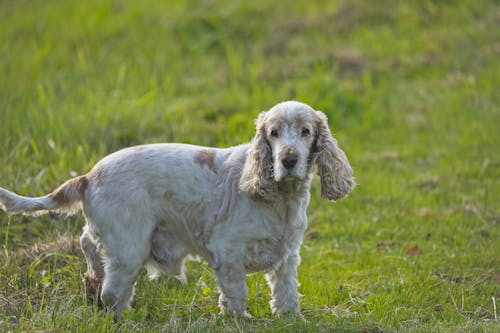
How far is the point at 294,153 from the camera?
531 cm

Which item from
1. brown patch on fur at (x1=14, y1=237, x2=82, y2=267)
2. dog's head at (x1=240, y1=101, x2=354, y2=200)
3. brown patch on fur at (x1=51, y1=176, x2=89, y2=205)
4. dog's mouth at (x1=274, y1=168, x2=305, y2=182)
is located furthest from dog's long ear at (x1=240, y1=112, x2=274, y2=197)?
brown patch on fur at (x1=14, y1=237, x2=82, y2=267)

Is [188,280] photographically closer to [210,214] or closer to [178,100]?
[210,214]

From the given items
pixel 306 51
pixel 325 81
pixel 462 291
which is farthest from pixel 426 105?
pixel 462 291

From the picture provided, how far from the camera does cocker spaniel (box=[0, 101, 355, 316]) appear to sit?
5.55 metres

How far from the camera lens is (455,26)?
14125 mm

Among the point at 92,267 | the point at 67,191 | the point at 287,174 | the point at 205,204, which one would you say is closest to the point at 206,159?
the point at 205,204

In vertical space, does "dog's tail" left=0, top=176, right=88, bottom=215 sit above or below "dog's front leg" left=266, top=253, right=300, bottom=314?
above

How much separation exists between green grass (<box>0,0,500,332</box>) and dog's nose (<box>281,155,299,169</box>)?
1.08 metres

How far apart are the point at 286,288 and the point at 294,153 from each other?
1.15m

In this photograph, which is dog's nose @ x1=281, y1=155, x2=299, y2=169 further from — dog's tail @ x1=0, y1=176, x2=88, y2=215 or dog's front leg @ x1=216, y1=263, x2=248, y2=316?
dog's tail @ x1=0, y1=176, x2=88, y2=215

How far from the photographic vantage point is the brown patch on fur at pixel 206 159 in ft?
19.0

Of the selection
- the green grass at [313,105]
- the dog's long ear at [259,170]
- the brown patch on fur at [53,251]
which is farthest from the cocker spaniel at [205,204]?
the brown patch on fur at [53,251]

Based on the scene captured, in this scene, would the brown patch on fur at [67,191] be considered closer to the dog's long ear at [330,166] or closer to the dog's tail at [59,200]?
the dog's tail at [59,200]

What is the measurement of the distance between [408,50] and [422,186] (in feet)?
15.6
